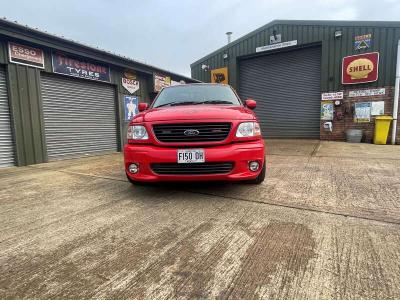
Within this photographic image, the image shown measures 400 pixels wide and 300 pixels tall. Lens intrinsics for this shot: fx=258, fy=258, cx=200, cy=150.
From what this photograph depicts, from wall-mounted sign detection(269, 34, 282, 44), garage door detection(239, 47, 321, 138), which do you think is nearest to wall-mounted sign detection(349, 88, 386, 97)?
garage door detection(239, 47, 321, 138)

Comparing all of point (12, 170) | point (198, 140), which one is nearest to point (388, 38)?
point (198, 140)

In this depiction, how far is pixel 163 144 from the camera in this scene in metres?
2.95

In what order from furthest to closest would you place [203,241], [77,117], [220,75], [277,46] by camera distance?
1. [220,75]
2. [277,46]
3. [77,117]
4. [203,241]

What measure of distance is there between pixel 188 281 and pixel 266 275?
482 mm

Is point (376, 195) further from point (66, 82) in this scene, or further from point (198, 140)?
point (66, 82)

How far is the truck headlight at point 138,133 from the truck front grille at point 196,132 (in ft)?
0.83

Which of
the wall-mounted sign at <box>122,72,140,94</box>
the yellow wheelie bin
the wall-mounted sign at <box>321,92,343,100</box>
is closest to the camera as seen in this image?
the wall-mounted sign at <box>122,72,140,94</box>

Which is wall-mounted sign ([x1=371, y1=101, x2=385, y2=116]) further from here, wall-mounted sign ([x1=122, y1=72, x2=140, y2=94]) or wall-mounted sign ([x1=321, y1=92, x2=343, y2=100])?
wall-mounted sign ([x1=122, y1=72, x2=140, y2=94])

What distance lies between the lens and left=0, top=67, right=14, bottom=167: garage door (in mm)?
5871

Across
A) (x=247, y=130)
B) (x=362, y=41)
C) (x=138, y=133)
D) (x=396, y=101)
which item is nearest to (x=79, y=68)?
(x=138, y=133)

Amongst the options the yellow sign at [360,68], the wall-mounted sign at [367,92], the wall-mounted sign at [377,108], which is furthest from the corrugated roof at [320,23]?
the wall-mounted sign at [377,108]

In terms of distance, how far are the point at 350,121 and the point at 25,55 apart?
36.3 ft

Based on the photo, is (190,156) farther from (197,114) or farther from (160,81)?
(160,81)

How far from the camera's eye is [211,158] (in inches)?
111
